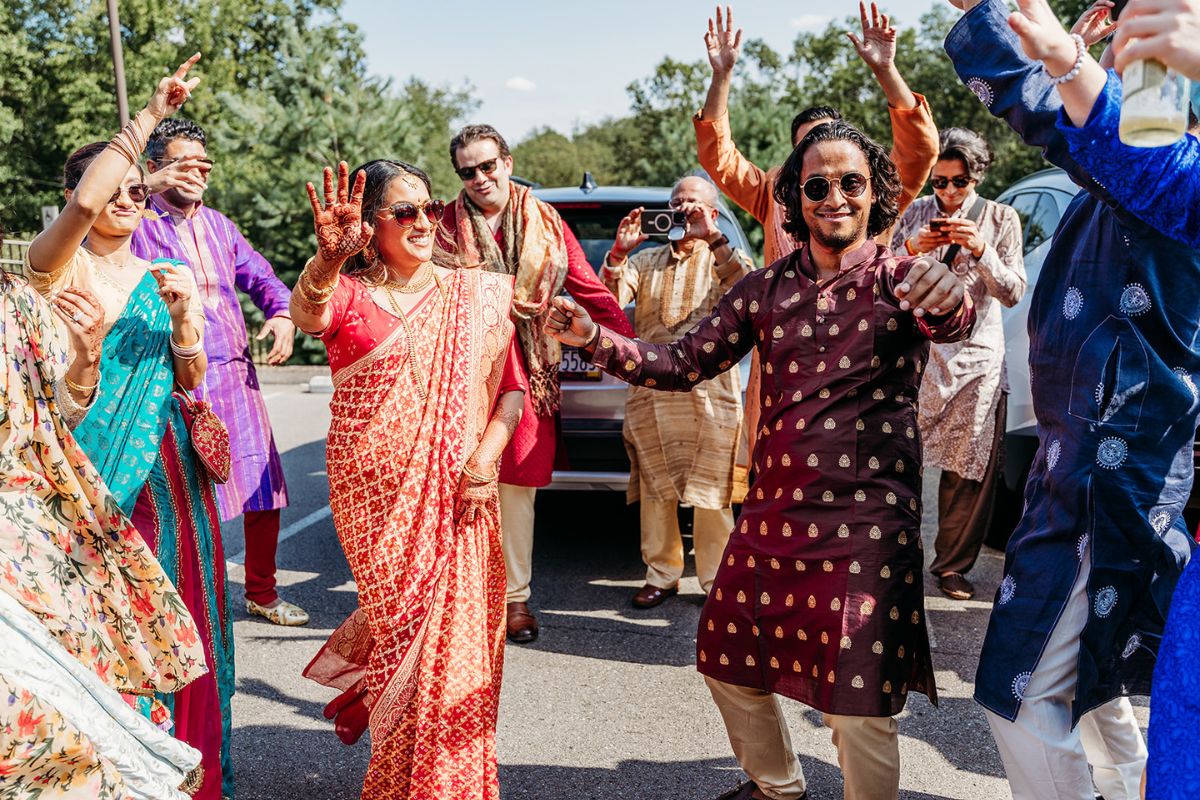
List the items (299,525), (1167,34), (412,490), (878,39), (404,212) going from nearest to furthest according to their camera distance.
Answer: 1. (1167,34)
2. (412,490)
3. (404,212)
4. (878,39)
5. (299,525)

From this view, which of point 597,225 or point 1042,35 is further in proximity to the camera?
point 597,225

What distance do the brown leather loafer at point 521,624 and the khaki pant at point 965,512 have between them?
77.8 inches

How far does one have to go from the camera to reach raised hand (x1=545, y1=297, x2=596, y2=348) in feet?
9.14

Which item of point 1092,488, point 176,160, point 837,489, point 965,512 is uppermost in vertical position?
point 176,160

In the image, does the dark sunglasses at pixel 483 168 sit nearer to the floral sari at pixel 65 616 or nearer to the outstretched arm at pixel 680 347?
the outstretched arm at pixel 680 347

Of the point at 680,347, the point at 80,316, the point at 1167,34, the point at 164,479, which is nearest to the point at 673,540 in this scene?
the point at 680,347

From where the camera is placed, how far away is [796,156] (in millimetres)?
2820

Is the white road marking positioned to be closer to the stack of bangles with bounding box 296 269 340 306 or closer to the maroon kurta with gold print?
the stack of bangles with bounding box 296 269 340 306

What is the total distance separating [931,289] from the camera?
2.35m

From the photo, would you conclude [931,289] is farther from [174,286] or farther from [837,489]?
[174,286]

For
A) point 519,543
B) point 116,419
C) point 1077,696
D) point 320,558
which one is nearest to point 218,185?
point 320,558

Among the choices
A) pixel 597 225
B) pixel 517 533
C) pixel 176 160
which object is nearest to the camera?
pixel 176 160

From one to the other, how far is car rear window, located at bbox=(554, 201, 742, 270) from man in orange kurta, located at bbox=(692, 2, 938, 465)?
3.70ft

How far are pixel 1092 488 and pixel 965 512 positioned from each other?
2713 mm
